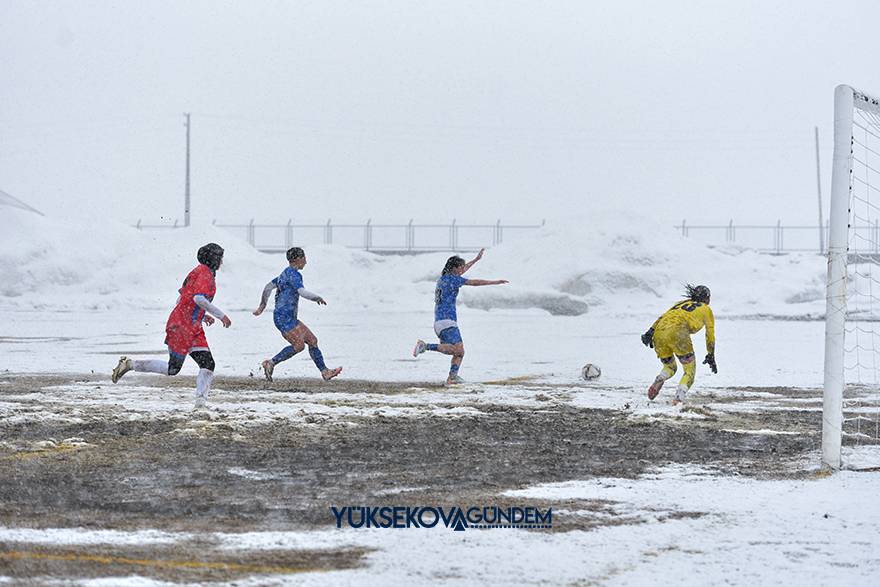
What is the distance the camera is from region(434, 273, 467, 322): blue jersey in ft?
46.9

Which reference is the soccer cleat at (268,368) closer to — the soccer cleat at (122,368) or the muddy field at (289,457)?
the muddy field at (289,457)

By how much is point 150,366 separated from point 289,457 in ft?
13.2

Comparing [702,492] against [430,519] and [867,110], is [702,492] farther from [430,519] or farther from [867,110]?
[867,110]

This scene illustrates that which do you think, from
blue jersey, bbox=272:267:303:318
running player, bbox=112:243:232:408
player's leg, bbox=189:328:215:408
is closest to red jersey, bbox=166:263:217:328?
running player, bbox=112:243:232:408

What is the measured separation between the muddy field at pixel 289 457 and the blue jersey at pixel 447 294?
1710mm

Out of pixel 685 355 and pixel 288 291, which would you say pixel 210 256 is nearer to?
pixel 288 291

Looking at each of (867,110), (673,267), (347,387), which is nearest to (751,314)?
(673,267)

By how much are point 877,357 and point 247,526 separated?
17081 millimetres

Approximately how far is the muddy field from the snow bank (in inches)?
1090

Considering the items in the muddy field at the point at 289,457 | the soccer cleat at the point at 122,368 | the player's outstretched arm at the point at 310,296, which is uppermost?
the player's outstretched arm at the point at 310,296

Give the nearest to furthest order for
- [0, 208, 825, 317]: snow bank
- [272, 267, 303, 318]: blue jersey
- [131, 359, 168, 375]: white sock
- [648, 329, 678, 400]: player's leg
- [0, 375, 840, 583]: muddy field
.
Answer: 1. [0, 375, 840, 583]: muddy field
2. [131, 359, 168, 375]: white sock
3. [648, 329, 678, 400]: player's leg
4. [272, 267, 303, 318]: blue jersey
5. [0, 208, 825, 317]: snow bank

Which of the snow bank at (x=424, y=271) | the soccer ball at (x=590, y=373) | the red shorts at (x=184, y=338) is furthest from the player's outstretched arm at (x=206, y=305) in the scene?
the snow bank at (x=424, y=271)

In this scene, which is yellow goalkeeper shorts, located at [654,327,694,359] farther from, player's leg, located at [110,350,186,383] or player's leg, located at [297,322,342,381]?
player's leg, located at [110,350,186,383]

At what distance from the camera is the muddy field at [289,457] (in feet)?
17.3
